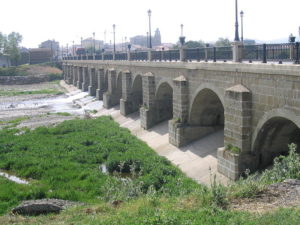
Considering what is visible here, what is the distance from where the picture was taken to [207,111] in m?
22.4

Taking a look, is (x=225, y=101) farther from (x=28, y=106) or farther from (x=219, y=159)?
(x=28, y=106)

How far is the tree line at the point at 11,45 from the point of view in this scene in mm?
106875

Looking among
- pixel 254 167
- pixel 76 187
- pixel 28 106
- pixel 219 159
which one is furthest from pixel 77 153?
pixel 28 106

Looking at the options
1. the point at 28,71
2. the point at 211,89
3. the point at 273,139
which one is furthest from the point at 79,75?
the point at 273,139

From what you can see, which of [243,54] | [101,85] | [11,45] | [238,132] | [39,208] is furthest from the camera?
[11,45]

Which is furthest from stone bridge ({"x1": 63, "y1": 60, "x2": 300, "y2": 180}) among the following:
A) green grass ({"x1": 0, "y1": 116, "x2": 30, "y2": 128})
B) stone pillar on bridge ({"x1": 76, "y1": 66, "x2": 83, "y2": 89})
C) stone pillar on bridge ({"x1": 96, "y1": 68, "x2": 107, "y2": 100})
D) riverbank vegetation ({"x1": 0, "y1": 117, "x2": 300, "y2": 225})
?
stone pillar on bridge ({"x1": 76, "y1": 66, "x2": 83, "y2": 89})

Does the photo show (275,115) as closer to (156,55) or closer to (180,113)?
(180,113)

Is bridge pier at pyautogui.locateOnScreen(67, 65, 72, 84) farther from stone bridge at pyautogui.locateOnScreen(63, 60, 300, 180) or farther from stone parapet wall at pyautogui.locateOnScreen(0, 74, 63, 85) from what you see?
stone bridge at pyautogui.locateOnScreen(63, 60, 300, 180)

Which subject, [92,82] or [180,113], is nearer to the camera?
[180,113]

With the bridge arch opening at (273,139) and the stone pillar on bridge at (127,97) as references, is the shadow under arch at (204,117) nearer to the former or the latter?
the bridge arch opening at (273,139)

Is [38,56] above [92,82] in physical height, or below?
above

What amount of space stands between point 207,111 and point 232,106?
6.36 metres

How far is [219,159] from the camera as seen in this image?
1697cm

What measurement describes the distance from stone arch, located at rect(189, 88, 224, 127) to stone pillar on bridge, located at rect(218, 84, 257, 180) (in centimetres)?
529
